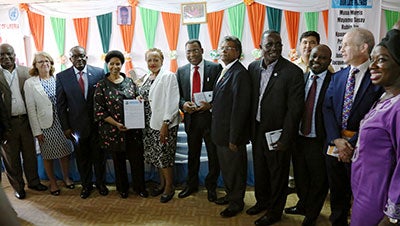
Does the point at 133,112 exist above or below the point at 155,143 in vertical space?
above

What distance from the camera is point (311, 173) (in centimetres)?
240

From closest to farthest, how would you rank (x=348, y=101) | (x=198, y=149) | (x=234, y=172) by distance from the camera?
1. (x=348, y=101)
2. (x=234, y=172)
3. (x=198, y=149)

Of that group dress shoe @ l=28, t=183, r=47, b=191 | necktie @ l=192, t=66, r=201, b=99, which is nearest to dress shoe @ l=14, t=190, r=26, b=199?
dress shoe @ l=28, t=183, r=47, b=191

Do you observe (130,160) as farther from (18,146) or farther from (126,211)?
(18,146)

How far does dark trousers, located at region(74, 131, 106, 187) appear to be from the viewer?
10.3ft

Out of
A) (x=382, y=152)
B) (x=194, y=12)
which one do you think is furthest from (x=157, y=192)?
(x=194, y=12)

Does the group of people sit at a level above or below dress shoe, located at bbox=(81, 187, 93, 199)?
above

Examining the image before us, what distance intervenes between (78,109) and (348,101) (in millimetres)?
2330

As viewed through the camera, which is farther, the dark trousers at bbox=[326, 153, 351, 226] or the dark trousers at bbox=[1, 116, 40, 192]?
the dark trousers at bbox=[1, 116, 40, 192]

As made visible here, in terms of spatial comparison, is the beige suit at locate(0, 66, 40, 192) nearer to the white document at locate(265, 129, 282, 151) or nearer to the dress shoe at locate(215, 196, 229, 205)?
the dress shoe at locate(215, 196, 229, 205)

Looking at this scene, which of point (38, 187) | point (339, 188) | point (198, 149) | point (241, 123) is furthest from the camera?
point (38, 187)

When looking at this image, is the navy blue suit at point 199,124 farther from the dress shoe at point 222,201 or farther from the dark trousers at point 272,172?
the dark trousers at point 272,172

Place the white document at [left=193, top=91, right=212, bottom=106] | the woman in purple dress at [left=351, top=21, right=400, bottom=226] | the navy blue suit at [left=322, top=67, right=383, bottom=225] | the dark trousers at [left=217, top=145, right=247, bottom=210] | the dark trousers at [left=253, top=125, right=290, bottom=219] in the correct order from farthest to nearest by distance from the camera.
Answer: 1. the white document at [left=193, top=91, right=212, bottom=106]
2. the dark trousers at [left=217, top=145, right=247, bottom=210]
3. the dark trousers at [left=253, top=125, right=290, bottom=219]
4. the navy blue suit at [left=322, top=67, right=383, bottom=225]
5. the woman in purple dress at [left=351, top=21, right=400, bottom=226]

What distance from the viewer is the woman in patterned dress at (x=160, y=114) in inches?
114
